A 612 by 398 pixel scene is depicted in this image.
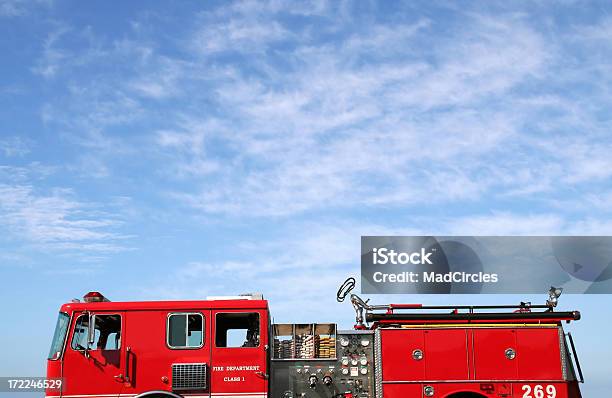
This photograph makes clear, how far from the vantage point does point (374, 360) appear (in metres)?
16.0

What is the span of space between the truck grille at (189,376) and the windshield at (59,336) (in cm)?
250

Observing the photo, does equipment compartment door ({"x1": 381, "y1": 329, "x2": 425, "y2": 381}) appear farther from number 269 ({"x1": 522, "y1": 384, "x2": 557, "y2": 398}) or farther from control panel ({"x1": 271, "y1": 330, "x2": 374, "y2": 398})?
number 269 ({"x1": 522, "y1": 384, "x2": 557, "y2": 398})

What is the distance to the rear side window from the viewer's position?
15.6 meters

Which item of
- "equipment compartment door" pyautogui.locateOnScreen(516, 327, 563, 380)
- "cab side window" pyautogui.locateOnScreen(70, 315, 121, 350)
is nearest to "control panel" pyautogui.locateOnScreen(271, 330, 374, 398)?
"equipment compartment door" pyautogui.locateOnScreen(516, 327, 563, 380)

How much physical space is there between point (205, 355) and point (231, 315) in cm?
103

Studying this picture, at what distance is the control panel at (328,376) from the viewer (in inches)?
622

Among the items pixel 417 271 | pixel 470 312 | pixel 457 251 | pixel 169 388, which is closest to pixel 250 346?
pixel 169 388

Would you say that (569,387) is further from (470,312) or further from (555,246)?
(555,246)

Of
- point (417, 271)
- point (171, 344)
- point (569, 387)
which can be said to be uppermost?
point (417, 271)

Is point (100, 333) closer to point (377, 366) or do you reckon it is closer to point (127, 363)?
point (127, 363)

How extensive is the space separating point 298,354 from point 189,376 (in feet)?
8.09

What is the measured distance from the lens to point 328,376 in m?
15.9

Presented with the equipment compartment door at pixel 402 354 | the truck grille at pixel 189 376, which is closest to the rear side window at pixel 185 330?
the truck grille at pixel 189 376

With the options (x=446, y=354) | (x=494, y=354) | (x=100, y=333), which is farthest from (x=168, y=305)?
(x=494, y=354)
